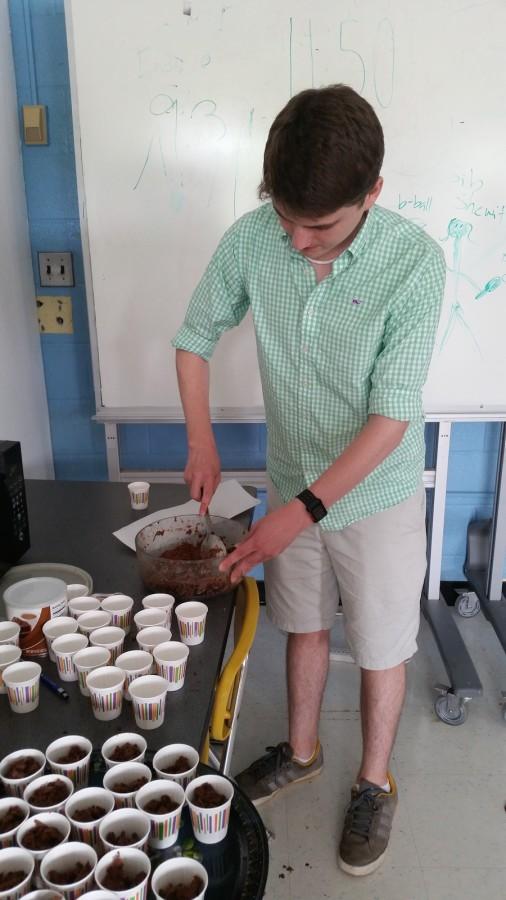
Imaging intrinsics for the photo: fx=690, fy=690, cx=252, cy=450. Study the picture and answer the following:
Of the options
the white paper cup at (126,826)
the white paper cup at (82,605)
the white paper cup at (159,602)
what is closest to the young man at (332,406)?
the white paper cup at (159,602)

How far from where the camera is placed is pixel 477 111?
1.90 metres

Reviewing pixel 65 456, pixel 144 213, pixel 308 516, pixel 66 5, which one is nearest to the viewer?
pixel 308 516

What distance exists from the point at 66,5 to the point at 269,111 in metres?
0.60

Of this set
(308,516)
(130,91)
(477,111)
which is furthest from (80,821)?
(477,111)

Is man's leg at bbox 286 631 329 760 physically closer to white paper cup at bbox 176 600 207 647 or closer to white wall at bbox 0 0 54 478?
white paper cup at bbox 176 600 207 647

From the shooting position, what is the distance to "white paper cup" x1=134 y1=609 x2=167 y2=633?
3.64 feet

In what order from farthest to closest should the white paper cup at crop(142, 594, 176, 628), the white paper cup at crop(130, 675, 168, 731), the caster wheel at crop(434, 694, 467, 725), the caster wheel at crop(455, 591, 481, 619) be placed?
the caster wheel at crop(455, 591, 481, 619), the caster wheel at crop(434, 694, 467, 725), the white paper cup at crop(142, 594, 176, 628), the white paper cup at crop(130, 675, 168, 731)

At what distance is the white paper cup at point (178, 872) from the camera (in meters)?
0.72

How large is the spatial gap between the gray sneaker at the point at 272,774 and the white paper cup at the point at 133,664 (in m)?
0.89

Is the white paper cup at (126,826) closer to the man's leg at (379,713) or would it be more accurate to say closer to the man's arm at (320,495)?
the man's arm at (320,495)

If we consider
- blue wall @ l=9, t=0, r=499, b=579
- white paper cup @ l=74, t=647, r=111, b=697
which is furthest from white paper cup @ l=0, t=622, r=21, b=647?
blue wall @ l=9, t=0, r=499, b=579

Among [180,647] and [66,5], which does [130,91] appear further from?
[180,647]

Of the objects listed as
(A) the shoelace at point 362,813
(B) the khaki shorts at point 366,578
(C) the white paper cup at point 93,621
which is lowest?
(A) the shoelace at point 362,813

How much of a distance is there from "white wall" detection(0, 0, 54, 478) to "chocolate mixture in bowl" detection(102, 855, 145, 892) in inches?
61.4
